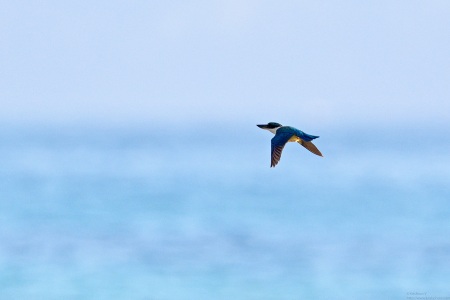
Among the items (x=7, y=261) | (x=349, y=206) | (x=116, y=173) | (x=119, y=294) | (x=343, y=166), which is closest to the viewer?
(x=119, y=294)

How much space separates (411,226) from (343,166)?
1645 inches

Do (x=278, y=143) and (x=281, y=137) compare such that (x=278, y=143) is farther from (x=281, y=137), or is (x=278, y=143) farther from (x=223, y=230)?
(x=223, y=230)

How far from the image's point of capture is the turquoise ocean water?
44.1m

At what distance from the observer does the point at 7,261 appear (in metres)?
47.1

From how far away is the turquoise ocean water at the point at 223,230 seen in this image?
44.1 meters

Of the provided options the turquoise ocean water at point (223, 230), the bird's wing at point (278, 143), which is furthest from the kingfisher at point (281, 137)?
the turquoise ocean water at point (223, 230)

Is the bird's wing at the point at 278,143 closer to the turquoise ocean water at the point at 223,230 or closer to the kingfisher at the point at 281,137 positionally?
the kingfisher at the point at 281,137

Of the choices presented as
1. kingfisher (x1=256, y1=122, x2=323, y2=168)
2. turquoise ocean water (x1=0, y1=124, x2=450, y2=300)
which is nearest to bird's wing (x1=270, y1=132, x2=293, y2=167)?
kingfisher (x1=256, y1=122, x2=323, y2=168)

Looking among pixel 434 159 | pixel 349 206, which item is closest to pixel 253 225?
pixel 349 206

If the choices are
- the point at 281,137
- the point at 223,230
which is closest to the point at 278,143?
the point at 281,137

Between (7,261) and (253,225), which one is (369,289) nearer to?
(7,261)

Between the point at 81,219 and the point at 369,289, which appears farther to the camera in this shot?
the point at 81,219

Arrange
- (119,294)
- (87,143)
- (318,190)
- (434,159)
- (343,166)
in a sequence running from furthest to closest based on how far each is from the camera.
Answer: (87,143) → (434,159) → (343,166) → (318,190) → (119,294)

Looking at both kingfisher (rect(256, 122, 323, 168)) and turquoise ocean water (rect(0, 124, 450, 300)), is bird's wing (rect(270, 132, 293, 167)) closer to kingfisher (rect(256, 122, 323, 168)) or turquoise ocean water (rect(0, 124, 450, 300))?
kingfisher (rect(256, 122, 323, 168))
